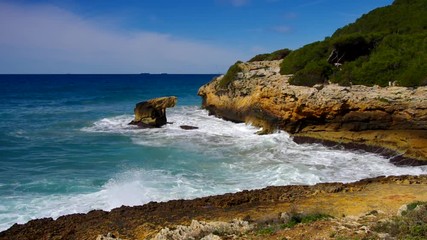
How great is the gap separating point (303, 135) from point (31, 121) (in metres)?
26.1

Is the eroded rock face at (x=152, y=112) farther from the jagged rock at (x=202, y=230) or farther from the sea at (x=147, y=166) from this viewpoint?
the jagged rock at (x=202, y=230)

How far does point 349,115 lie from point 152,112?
16462 millimetres

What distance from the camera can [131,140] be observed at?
28297 mm

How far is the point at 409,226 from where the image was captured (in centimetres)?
883

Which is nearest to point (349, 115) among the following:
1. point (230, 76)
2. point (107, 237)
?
point (230, 76)

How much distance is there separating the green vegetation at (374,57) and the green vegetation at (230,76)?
5.23 metres

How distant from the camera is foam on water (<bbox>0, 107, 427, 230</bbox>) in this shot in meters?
15.4

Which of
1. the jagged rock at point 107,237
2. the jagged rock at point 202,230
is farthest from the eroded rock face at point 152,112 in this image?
the jagged rock at point 202,230

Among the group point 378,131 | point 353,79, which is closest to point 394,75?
point 353,79

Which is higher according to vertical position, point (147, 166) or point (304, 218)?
point (304, 218)

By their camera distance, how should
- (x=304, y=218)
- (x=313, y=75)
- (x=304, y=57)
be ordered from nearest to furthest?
(x=304, y=218), (x=313, y=75), (x=304, y=57)

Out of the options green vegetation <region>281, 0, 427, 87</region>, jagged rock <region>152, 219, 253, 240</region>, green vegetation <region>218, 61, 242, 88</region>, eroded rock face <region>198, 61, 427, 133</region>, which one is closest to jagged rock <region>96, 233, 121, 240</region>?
jagged rock <region>152, 219, 253, 240</region>

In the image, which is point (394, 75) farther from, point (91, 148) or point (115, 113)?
point (115, 113)

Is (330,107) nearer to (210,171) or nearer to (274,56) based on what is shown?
(210,171)
